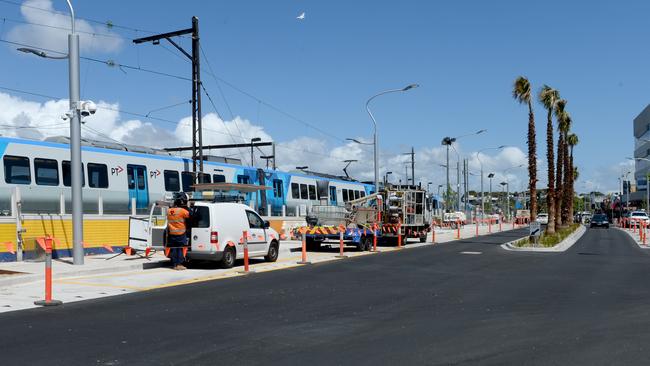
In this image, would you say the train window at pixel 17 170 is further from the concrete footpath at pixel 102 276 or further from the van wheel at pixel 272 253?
the van wheel at pixel 272 253

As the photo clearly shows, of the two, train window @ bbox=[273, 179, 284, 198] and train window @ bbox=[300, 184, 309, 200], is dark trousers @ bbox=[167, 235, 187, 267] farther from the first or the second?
train window @ bbox=[300, 184, 309, 200]

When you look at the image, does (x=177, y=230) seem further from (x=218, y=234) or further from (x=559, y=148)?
(x=559, y=148)

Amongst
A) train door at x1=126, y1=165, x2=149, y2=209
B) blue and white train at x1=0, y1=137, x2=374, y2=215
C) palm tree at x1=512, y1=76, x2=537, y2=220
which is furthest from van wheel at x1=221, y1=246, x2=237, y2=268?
palm tree at x1=512, y1=76, x2=537, y2=220

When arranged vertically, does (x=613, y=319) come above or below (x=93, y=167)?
below

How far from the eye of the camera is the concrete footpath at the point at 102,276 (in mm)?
13125

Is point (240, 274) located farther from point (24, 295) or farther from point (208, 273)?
point (24, 295)

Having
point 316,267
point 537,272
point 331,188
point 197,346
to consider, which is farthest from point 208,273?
point 331,188

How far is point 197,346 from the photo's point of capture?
7.98 metres

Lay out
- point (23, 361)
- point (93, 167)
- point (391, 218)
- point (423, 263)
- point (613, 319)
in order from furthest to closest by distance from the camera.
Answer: point (391, 218) < point (93, 167) < point (423, 263) < point (613, 319) < point (23, 361)

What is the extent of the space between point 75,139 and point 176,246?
12.9ft

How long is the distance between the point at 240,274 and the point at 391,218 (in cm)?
1511

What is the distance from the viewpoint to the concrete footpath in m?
13.1

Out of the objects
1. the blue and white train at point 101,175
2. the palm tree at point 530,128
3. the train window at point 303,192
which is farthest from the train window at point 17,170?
the palm tree at point 530,128

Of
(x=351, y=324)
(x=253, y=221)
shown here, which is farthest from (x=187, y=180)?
(x=351, y=324)
